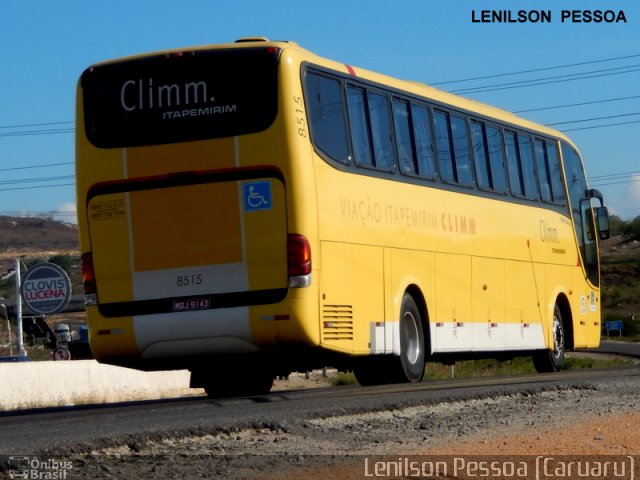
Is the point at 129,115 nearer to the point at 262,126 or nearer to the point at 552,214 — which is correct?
the point at 262,126

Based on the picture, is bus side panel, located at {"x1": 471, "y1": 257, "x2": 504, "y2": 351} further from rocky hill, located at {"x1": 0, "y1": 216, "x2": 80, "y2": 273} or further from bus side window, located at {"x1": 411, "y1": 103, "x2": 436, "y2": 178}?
rocky hill, located at {"x1": 0, "y1": 216, "x2": 80, "y2": 273}

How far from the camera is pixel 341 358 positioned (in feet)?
50.6

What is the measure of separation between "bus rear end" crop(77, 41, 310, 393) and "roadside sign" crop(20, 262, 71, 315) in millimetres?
12253

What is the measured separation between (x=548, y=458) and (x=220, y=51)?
736 centimetres

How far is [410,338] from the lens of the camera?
672 inches

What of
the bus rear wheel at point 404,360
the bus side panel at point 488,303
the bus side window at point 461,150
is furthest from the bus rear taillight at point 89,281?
the bus side panel at point 488,303

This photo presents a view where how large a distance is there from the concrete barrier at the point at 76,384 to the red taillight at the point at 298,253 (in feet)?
36.6

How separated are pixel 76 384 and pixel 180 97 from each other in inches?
518

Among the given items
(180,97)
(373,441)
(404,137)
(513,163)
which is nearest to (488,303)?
(513,163)

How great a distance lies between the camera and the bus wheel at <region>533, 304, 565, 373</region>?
22.4m

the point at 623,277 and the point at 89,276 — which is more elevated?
the point at 623,277

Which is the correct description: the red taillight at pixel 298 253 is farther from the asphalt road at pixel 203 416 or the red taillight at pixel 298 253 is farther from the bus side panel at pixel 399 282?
the bus side panel at pixel 399 282

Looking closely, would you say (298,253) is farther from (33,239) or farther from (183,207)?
(33,239)

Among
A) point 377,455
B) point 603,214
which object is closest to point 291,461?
point 377,455
